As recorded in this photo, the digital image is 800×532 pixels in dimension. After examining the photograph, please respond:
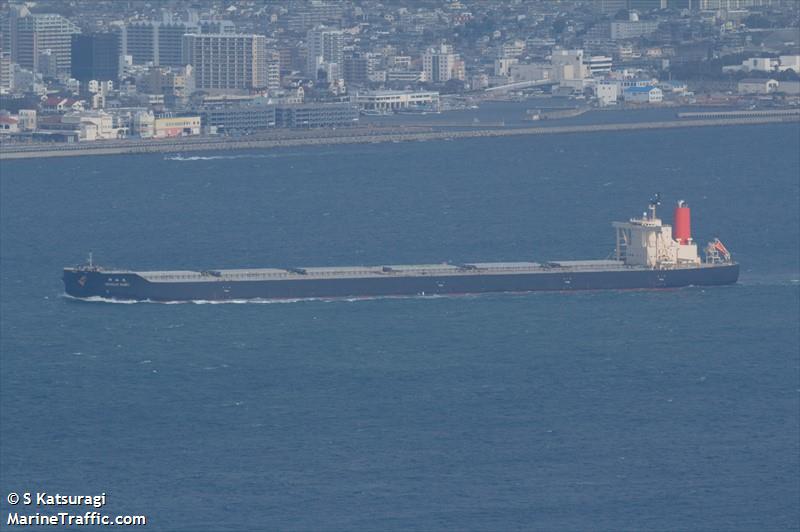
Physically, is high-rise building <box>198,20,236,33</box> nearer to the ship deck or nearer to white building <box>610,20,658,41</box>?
white building <box>610,20,658,41</box>

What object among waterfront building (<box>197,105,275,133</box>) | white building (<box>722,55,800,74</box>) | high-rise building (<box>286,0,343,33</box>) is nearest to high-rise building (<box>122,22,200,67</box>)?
high-rise building (<box>286,0,343,33</box>)

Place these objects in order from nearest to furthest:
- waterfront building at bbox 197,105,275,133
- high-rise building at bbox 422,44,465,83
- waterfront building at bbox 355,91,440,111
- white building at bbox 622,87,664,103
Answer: waterfront building at bbox 197,105,275,133 < waterfront building at bbox 355,91,440,111 < white building at bbox 622,87,664,103 < high-rise building at bbox 422,44,465,83

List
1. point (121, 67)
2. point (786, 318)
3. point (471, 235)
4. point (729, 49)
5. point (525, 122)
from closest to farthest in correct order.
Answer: point (786, 318), point (471, 235), point (525, 122), point (121, 67), point (729, 49)

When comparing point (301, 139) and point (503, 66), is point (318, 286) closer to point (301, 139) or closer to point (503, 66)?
point (301, 139)

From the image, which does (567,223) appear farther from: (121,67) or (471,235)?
(121,67)

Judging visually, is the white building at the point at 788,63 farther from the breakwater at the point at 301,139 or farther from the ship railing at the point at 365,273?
the ship railing at the point at 365,273

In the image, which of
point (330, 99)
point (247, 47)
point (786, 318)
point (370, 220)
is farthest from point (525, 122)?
point (786, 318)
